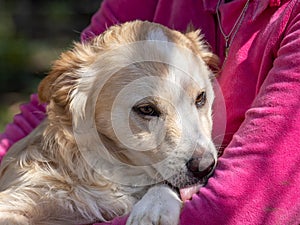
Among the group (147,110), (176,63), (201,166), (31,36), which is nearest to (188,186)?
(201,166)

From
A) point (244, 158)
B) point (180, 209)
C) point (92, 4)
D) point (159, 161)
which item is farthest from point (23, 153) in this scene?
point (92, 4)

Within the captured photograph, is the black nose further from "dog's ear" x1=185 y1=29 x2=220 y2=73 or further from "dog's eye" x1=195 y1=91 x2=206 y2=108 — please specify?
"dog's ear" x1=185 y1=29 x2=220 y2=73

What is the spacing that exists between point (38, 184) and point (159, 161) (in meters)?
0.38

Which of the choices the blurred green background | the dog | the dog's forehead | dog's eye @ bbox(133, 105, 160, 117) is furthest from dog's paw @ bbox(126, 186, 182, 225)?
the blurred green background

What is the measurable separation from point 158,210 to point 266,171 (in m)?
0.31

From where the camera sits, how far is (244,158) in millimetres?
1675

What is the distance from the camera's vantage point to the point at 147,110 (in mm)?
1946

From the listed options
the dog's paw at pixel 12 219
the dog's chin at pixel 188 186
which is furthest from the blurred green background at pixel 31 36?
the dog's chin at pixel 188 186

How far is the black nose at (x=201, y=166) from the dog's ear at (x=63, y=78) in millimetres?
469

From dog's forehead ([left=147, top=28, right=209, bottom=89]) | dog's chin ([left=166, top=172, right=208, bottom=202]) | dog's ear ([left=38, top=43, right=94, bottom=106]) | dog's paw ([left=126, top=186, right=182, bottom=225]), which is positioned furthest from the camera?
dog's ear ([left=38, top=43, right=94, bottom=106])

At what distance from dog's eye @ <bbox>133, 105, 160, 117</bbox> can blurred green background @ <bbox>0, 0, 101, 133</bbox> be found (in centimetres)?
346

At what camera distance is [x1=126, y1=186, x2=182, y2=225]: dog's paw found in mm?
1738

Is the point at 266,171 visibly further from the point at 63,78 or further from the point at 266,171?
the point at 63,78

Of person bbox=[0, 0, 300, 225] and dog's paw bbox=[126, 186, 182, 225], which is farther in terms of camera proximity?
dog's paw bbox=[126, 186, 182, 225]
